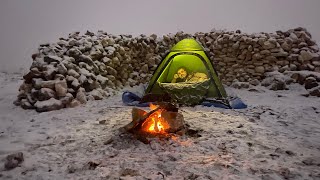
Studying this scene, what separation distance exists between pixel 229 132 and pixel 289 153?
1186 mm

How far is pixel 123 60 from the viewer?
32.0ft

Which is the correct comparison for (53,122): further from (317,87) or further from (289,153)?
(317,87)

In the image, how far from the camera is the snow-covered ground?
333cm

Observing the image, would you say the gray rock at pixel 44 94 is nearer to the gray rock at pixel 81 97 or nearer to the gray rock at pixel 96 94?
the gray rock at pixel 81 97

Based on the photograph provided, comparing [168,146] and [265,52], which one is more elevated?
[265,52]

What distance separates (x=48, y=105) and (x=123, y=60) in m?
3.93

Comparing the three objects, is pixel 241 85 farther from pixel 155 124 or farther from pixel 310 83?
pixel 155 124

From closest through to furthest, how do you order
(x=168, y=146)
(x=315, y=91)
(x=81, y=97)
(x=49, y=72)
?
(x=168, y=146), (x=49, y=72), (x=81, y=97), (x=315, y=91)

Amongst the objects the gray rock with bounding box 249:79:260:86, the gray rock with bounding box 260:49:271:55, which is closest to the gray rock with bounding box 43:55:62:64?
the gray rock with bounding box 249:79:260:86

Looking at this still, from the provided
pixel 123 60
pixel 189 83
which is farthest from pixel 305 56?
pixel 123 60

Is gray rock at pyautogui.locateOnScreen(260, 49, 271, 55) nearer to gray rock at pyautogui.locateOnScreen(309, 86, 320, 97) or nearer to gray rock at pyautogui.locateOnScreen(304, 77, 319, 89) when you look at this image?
gray rock at pyautogui.locateOnScreen(304, 77, 319, 89)

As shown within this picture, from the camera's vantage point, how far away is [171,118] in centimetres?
469

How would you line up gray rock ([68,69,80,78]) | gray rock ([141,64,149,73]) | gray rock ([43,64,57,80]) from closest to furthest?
gray rock ([43,64,57,80]) → gray rock ([68,69,80,78]) → gray rock ([141,64,149,73])

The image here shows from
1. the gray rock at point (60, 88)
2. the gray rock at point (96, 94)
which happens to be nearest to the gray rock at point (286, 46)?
the gray rock at point (96, 94)
